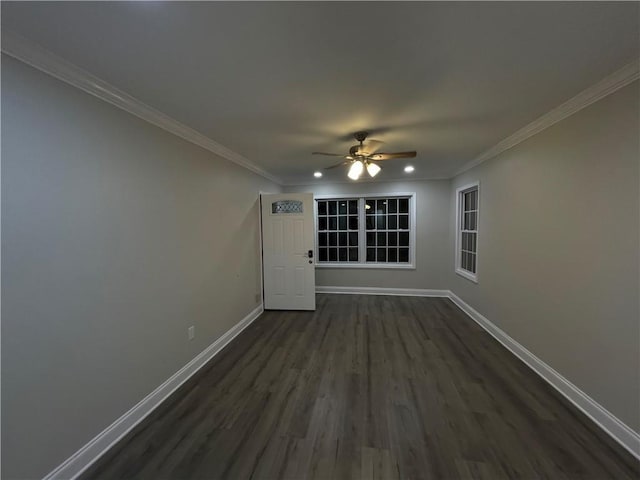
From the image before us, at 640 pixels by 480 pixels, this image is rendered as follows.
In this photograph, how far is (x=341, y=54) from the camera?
4.84 feet

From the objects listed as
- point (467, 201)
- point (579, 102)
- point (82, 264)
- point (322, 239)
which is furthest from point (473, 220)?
point (82, 264)

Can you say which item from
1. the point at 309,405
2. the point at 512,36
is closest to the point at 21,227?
the point at 309,405

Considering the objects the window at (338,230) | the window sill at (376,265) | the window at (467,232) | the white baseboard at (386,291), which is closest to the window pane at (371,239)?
the window at (338,230)

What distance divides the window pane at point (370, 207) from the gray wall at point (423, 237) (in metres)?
0.25

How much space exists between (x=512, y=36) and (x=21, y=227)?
2721 millimetres

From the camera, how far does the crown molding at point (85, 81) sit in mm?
1316

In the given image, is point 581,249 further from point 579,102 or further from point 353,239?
point 353,239

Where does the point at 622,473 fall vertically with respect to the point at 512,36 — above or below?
below

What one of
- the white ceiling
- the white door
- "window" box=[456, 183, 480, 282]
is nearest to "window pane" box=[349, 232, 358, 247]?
the white door

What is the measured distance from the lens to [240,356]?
297 cm

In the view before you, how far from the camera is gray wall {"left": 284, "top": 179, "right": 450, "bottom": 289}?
17.0 feet

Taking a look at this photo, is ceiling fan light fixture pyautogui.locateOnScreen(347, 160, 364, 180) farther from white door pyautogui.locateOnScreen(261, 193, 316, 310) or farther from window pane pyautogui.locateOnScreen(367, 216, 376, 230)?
window pane pyautogui.locateOnScreen(367, 216, 376, 230)

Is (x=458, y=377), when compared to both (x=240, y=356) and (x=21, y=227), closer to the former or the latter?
(x=240, y=356)

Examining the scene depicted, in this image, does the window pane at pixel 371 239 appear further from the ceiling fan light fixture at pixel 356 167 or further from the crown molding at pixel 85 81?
the crown molding at pixel 85 81
